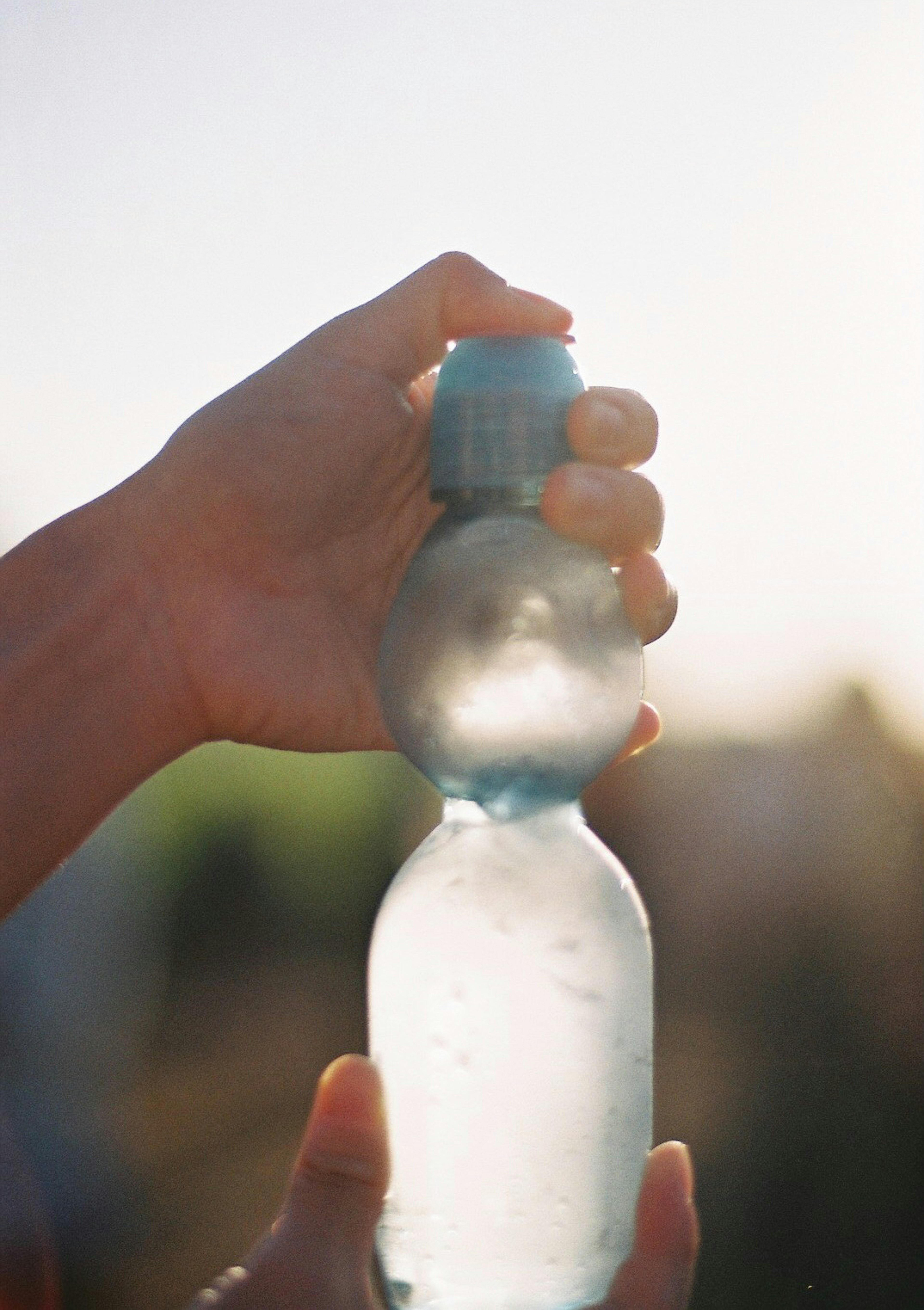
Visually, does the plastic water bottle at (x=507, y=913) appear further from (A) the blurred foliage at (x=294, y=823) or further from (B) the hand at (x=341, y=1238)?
(A) the blurred foliage at (x=294, y=823)

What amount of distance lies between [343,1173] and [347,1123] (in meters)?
0.05

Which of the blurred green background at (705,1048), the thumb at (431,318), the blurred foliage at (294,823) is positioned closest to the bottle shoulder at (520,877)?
the thumb at (431,318)

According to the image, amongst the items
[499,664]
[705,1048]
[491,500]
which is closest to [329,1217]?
[499,664]

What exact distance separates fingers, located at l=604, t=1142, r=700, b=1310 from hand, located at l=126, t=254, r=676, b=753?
2.11 feet

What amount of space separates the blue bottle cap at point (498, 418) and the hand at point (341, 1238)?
2.16 ft

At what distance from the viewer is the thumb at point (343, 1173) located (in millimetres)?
1596

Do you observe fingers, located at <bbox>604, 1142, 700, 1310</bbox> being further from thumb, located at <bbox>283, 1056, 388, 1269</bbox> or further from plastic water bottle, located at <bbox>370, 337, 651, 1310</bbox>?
thumb, located at <bbox>283, 1056, 388, 1269</bbox>

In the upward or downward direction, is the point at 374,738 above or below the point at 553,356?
below

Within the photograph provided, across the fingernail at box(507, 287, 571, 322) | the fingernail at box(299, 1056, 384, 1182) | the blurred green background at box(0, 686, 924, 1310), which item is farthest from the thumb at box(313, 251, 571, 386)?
the blurred green background at box(0, 686, 924, 1310)

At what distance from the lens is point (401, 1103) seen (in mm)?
1885

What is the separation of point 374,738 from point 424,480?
41 centimetres

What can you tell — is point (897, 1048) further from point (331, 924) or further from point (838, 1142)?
point (331, 924)

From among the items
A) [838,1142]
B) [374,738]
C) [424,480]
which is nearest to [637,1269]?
[374,738]

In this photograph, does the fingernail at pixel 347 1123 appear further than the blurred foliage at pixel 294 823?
No
